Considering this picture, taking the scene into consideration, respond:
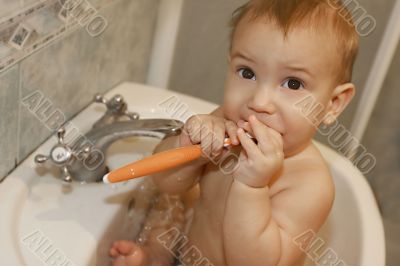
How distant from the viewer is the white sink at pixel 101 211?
75 cm

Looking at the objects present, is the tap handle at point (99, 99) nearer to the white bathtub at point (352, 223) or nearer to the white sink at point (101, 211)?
the white sink at point (101, 211)

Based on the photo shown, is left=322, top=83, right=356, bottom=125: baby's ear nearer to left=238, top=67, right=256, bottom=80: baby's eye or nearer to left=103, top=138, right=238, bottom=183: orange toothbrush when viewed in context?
left=238, top=67, right=256, bottom=80: baby's eye

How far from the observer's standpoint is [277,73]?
724 mm

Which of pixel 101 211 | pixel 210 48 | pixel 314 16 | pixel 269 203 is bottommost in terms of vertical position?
pixel 101 211

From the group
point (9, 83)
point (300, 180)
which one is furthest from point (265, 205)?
point (9, 83)

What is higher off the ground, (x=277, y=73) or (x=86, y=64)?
(x=277, y=73)

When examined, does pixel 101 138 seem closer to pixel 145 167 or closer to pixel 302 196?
pixel 145 167

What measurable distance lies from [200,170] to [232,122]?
15 centimetres

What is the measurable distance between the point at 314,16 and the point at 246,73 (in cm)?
11

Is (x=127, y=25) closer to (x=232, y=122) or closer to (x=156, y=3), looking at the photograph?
(x=156, y=3)

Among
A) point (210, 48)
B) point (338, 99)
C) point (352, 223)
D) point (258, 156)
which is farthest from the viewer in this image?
point (210, 48)

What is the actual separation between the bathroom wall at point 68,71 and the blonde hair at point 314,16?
0.89 feet

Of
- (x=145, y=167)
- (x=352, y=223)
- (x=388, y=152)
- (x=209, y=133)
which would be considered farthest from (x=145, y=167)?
(x=388, y=152)

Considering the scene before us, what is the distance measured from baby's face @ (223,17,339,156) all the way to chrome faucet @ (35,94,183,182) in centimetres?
13
